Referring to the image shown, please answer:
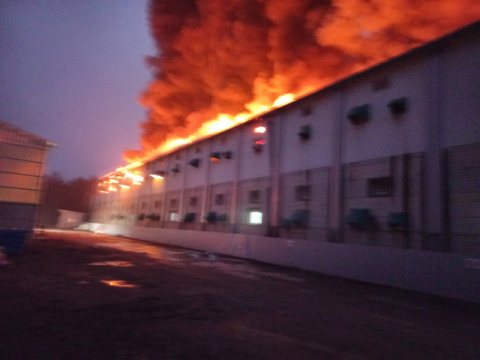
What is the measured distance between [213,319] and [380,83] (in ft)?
40.2

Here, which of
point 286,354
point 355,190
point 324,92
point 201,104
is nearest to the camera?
point 286,354

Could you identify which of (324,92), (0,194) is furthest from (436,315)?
(0,194)

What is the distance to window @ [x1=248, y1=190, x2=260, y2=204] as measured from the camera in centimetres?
2177

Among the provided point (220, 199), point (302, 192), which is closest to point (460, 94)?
point (302, 192)

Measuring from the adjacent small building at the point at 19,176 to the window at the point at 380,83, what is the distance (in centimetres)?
1455

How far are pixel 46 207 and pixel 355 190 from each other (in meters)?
51.9

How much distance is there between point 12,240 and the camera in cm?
1493

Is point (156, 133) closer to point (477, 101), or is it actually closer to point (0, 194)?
point (0, 194)

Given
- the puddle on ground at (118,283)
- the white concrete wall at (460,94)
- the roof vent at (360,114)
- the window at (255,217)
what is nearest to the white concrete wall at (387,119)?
the roof vent at (360,114)

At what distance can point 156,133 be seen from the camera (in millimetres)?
42875

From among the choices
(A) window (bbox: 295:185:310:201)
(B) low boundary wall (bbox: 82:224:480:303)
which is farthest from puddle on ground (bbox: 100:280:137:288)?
(A) window (bbox: 295:185:310:201)

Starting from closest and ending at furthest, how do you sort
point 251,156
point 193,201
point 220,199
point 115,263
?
point 115,263 → point 251,156 → point 220,199 → point 193,201

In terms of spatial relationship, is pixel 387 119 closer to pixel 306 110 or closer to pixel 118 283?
pixel 306 110

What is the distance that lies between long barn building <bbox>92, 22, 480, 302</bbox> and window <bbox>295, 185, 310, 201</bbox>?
0.23 feet
